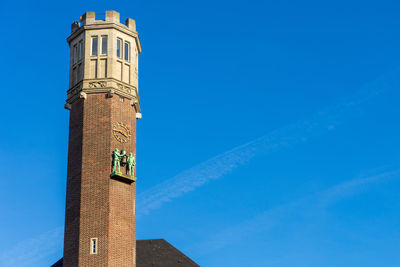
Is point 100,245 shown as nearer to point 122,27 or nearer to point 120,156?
point 120,156

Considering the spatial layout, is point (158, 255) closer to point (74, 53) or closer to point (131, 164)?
point (131, 164)

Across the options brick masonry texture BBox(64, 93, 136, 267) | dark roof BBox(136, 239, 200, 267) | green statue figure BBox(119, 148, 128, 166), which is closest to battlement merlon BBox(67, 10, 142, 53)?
brick masonry texture BBox(64, 93, 136, 267)

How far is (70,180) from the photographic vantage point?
51469 mm

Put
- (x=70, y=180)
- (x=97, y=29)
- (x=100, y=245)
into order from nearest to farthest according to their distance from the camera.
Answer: (x=100, y=245), (x=70, y=180), (x=97, y=29)

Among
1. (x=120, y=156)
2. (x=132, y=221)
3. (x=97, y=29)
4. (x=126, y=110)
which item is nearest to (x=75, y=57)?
(x=97, y=29)

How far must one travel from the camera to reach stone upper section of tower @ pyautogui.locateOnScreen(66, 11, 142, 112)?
5375 cm

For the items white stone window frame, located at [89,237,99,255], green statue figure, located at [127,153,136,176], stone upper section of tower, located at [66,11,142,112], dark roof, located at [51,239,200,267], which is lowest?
white stone window frame, located at [89,237,99,255]

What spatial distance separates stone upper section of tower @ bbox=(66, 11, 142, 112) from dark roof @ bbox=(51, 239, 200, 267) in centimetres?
1086

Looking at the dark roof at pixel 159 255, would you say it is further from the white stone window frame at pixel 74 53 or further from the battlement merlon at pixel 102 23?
the battlement merlon at pixel 102 23

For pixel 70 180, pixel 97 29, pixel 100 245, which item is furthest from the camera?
pixel 97 29

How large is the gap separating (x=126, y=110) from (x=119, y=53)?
474 centimetres

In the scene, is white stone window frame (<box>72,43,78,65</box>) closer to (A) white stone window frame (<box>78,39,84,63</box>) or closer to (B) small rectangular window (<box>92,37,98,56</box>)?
(A) white stone window frame (<box>78,39,84,63</box>)

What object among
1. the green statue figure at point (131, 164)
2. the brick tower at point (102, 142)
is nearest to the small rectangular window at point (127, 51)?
the brick tower at point (102, 142)

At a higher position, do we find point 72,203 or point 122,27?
point 122,27
